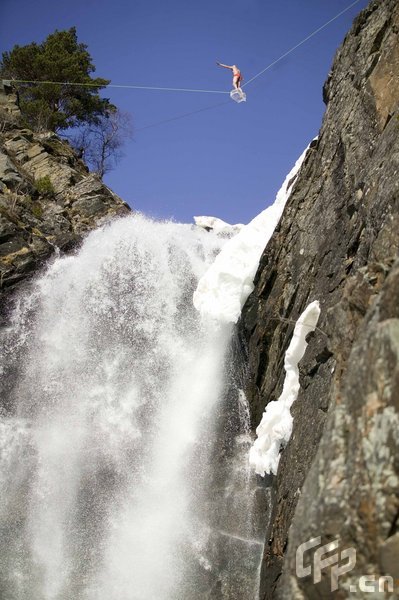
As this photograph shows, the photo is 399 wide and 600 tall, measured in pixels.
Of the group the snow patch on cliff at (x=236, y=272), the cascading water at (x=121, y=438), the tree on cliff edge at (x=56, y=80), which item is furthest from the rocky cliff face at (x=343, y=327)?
the tree on cliff edge at (x=56, y=80)

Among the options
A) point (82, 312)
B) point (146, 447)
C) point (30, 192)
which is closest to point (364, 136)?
point (146, 447)

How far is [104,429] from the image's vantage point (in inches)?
549

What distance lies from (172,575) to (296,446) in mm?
4375

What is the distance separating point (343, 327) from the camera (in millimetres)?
6199

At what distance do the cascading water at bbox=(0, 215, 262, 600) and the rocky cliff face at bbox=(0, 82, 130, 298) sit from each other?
1.20m

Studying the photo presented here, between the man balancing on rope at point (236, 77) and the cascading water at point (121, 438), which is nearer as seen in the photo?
the cascading water at point (121, 438)

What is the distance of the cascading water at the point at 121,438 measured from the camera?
34.9ft

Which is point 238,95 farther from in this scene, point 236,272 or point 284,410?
point 284,410

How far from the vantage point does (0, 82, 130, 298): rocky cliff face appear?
19.2 meters

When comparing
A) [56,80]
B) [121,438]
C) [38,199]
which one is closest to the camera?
[121,438]

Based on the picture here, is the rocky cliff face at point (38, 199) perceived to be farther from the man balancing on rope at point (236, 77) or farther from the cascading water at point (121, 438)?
the man balancing on rope at point (236, 77)

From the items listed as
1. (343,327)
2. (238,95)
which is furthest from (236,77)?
(343,327)

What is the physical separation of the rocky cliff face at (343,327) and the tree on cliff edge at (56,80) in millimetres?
22717

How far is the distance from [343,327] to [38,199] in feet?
69.3
